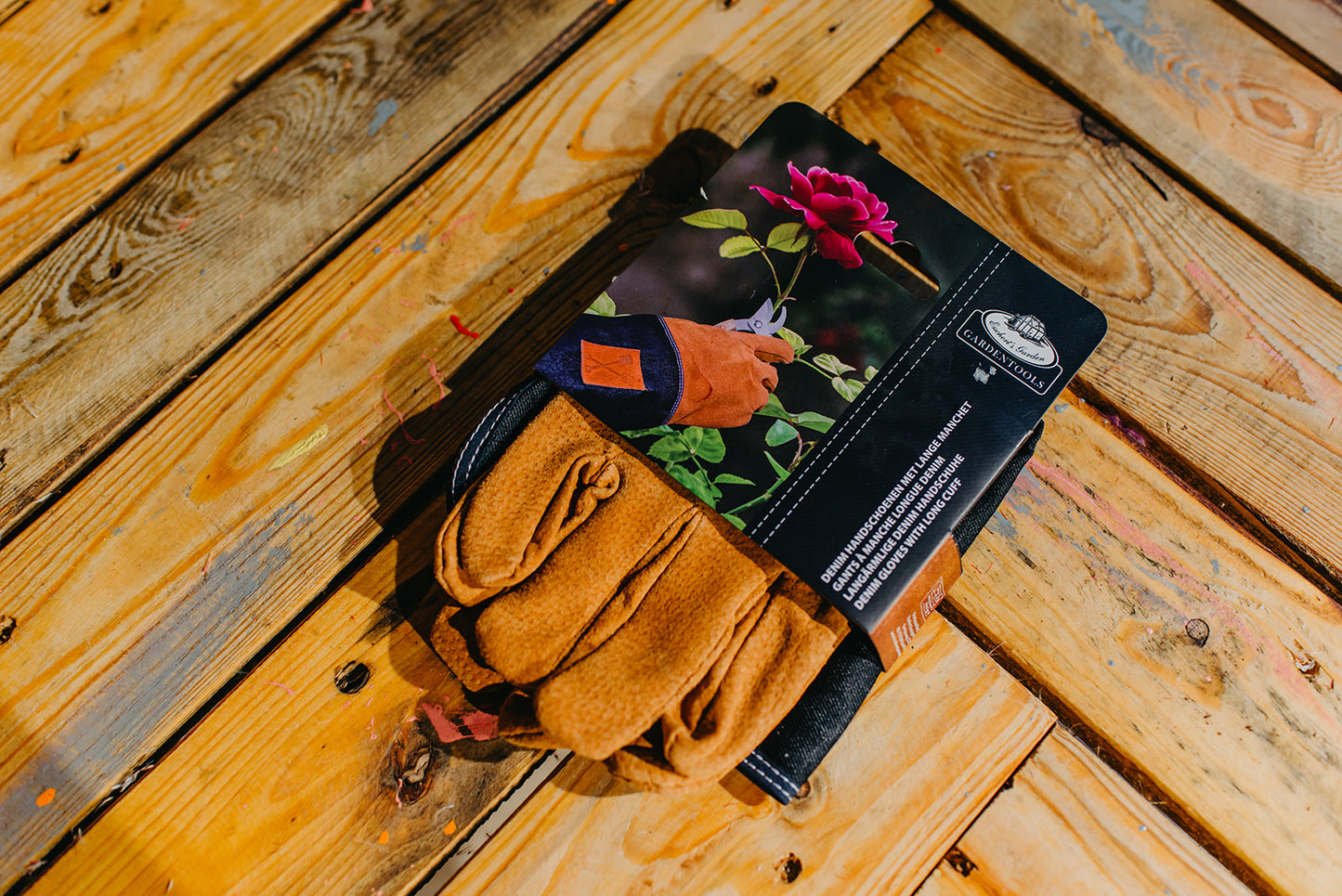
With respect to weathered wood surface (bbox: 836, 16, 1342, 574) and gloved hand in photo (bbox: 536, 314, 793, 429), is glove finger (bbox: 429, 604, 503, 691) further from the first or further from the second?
weathered wood surface (bbox: 836, 16, 1342, 574)

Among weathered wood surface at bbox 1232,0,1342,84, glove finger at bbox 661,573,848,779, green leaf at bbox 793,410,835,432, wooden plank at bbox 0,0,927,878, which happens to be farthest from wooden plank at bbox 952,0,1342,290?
glove finger at bbox 661,573,848,779

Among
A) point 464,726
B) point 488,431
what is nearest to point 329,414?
point 488,431

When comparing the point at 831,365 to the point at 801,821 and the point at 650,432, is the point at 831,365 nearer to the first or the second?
the point at 650,432

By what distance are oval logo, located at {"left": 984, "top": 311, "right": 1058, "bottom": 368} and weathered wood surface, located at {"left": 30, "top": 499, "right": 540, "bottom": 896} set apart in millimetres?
528

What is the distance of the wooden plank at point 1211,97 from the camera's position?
767 mm

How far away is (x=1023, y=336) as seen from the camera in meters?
0.60

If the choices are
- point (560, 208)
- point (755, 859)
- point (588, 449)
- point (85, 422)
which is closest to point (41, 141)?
point (85, 422)

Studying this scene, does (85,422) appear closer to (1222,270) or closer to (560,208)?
(560,208)

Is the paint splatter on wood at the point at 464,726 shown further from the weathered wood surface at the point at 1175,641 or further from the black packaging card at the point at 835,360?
the weathered wood surface at the point at 1175,641

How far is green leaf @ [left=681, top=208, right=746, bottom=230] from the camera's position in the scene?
626 millimetres

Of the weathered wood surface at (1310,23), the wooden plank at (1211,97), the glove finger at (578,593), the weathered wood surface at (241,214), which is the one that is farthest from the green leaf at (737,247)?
the weathered wood surface at (1310,23)

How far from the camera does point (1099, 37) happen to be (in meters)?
0.80

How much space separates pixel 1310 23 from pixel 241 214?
114 cm

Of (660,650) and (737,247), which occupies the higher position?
(737,247)
